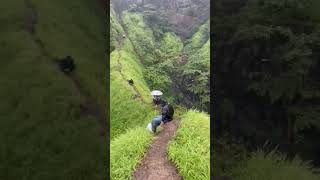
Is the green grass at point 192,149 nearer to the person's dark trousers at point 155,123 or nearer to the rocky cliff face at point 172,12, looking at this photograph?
the person's dark trousers at point 155,123

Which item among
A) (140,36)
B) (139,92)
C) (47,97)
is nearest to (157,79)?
(139,92)

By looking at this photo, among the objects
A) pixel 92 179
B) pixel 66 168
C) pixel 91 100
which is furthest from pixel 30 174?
pixel 91 100

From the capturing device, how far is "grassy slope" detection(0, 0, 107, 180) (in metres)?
11.6

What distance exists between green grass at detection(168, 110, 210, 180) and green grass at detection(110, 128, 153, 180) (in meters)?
0.91

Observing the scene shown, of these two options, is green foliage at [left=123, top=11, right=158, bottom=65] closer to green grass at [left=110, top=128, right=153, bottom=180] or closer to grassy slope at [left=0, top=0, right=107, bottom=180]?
grassy slope at [left=0, top=0, right=107, bottom=180]

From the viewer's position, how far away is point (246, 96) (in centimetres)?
1831

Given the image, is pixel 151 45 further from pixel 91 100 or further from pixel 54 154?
pixel 54 154

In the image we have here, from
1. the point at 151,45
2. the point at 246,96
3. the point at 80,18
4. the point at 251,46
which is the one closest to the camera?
the point at 251,46

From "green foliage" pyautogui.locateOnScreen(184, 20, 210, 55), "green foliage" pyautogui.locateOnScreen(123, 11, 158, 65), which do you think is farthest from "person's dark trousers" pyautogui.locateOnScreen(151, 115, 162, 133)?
"green foliage" pyautogui.locateOnScreen(184, 20, 210, 55)

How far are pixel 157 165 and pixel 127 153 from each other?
107 centimetres

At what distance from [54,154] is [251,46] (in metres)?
9.03

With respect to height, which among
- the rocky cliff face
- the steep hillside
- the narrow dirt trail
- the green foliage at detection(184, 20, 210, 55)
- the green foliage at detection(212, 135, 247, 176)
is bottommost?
the green foliage at detection(184, 20, 210, 55)

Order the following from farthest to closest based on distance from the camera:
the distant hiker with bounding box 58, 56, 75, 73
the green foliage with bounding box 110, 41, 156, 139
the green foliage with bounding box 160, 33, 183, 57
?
the green foliage with bounding box 160, 33, 183, 57, the green foliage with bounding box 110, 41, 156, 139, the distant hiker with bounding box 58, 56, 75, 73

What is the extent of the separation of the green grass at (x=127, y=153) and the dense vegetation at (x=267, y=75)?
2619 millimetres
